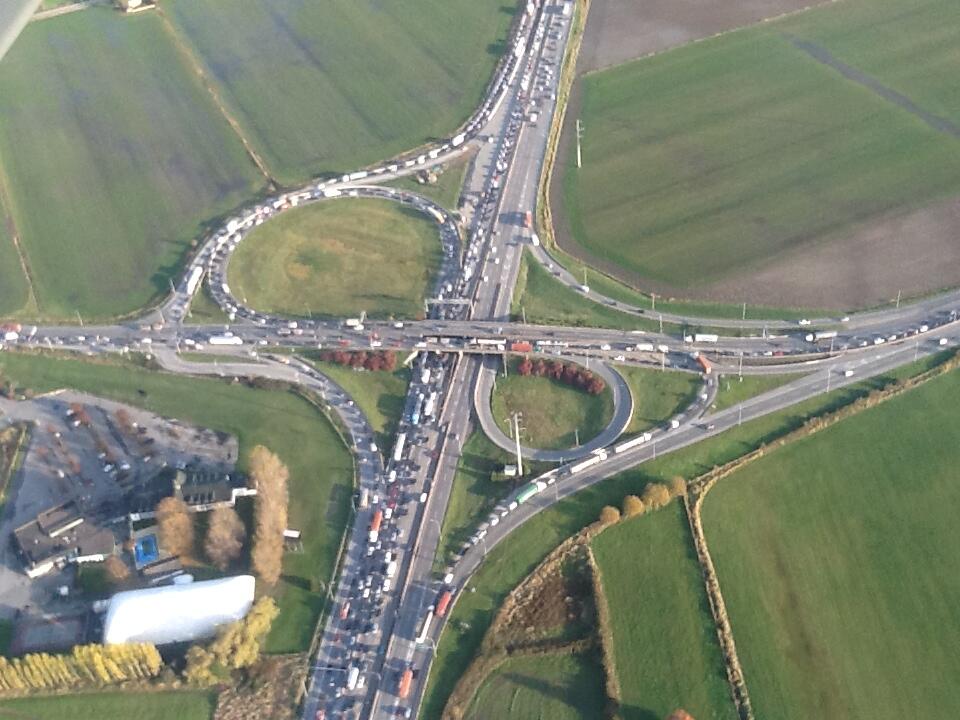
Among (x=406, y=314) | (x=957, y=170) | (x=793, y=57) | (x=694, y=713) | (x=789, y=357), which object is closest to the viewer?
(x=694, y=713)

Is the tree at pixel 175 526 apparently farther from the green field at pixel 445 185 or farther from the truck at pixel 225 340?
the green field at pixel 445 185

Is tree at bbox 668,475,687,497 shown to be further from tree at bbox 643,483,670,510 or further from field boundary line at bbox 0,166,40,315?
field boundary line at bbox 0,166,40,315

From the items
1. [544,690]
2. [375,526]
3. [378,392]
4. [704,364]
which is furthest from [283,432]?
[704,364]

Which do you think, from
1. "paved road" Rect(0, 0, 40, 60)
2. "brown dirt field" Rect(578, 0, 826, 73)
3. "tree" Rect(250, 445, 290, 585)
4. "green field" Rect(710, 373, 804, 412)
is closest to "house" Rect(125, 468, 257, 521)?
"tree" Rect(250, 445, 290, 585)

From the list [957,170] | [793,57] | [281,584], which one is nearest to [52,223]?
[281,584]

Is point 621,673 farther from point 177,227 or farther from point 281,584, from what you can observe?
point 177,227

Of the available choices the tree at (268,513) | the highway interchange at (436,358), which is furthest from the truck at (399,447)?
the tree at (268,513)
